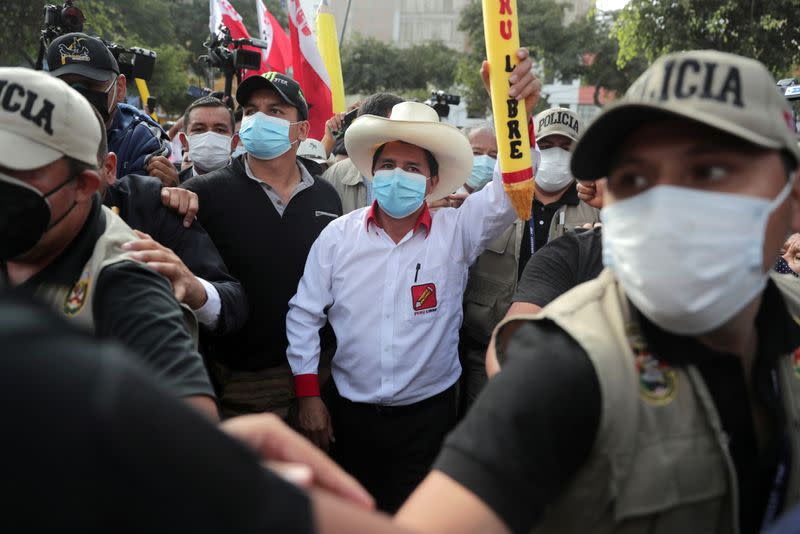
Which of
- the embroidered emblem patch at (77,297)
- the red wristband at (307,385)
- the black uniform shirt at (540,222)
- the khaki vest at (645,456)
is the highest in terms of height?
the embroidered emblem patch at (77,297)

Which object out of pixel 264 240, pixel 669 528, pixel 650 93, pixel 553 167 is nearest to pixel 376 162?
pixel 264 240

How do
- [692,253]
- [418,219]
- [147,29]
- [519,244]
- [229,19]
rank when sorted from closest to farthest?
[692,253]
[418,219]
[519,244]
[229,19]
[147,29]

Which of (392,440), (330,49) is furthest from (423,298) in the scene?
(330,49)

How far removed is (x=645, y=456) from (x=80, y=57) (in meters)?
3.62

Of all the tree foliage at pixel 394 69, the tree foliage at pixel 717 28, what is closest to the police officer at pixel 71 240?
the tree foliage at pixel 717 28

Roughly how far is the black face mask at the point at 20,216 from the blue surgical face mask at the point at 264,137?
2194mm

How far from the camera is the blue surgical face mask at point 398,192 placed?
358 centimetres

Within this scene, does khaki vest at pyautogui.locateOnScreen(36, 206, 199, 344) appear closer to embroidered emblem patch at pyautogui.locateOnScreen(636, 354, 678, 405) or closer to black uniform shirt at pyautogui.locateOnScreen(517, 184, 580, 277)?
embroidered emblem patch at pyautogui.locateOnScreen(636, 354, 678, 405)

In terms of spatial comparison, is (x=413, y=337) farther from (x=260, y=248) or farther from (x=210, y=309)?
(x=210, y=309)

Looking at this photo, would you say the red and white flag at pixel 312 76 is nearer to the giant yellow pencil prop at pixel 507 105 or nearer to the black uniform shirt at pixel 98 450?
the giant yellow pencil prop at pixel 507 105

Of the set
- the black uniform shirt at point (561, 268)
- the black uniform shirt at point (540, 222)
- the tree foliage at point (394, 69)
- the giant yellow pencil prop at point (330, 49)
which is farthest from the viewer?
the tree foliage at point (394, 69)

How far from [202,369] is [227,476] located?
1.14 m

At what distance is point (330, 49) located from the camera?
7145mm

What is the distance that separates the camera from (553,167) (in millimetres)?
4164
